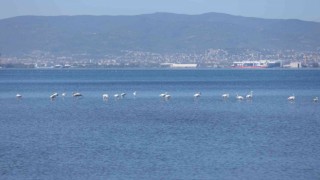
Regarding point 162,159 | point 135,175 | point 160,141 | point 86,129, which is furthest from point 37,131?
point 135,175

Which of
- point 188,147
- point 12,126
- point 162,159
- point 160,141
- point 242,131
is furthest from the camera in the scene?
point 12,126

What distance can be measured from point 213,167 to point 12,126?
17861 millimetres

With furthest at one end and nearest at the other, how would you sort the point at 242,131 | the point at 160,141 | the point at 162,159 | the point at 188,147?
1. the point at 242,131
2. the point at 160,141
3. the point at 188,147
4. the point at 162,159

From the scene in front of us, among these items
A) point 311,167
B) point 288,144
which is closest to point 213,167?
point 311,167

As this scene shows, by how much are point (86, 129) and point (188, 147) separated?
9328 millimetres

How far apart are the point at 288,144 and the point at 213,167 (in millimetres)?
6810

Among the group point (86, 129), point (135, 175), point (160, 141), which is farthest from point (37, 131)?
point (135, 175)

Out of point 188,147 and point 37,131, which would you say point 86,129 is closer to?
point 37,131

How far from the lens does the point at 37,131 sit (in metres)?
39.0

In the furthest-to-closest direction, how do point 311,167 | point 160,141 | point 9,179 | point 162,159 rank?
point 160,141
point 162,159
point 311,167
point 9,179

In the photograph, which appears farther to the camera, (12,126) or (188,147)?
(12,126)

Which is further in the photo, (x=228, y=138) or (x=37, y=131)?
(x=37, y=131)

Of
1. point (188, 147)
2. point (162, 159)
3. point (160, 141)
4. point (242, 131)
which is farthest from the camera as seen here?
point (242, 131)

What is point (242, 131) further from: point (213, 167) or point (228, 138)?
point (213, 167)
